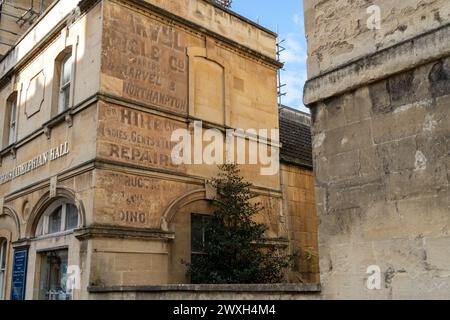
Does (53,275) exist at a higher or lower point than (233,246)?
lower

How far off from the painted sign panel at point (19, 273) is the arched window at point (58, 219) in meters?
0.65

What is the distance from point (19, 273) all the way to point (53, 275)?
1326 millimetres

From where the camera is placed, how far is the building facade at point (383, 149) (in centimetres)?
453

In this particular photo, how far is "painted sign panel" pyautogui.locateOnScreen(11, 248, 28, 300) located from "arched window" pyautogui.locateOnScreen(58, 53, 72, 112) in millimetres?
3738

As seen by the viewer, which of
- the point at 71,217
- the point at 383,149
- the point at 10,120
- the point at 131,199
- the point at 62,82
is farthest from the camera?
the point at 10,120

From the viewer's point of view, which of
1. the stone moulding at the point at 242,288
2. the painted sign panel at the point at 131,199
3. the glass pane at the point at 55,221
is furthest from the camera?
the glass pane at the point at 55,221

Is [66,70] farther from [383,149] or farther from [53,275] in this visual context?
[383,149]

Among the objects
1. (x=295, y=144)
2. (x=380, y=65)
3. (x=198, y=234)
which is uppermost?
(x=295, y=144)

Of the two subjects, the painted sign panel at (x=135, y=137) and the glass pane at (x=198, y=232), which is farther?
the glass pane at (x=198, y=232)

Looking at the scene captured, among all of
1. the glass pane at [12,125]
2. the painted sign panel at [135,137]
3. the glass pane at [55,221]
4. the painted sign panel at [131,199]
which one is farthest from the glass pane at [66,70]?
the painted sign panel at [131,199]

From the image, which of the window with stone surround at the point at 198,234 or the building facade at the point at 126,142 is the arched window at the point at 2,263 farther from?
the window with stone surround at the point at 198,234

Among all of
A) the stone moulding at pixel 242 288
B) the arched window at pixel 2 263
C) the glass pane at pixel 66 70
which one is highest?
the glass pane at pixel 66 70

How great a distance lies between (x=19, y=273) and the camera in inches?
475

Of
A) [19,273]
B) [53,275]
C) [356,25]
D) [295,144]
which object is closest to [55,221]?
[53,275]
